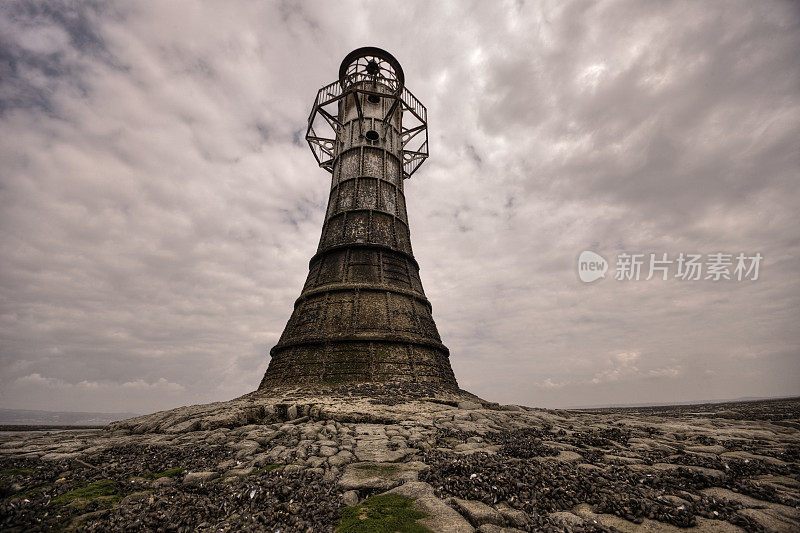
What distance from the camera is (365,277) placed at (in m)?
14.9

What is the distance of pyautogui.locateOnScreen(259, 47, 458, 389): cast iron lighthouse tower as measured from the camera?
12922mm

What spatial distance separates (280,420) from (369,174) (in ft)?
42.2

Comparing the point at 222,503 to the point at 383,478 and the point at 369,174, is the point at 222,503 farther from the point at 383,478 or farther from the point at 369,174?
the point at 369,174

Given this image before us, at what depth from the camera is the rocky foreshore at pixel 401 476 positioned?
4.19 m

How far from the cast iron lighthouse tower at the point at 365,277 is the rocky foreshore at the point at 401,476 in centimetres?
344

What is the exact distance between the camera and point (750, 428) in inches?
369

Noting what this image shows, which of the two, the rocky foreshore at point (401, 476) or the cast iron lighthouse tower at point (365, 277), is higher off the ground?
the cast iron lighthouse tower at point (365, 277)

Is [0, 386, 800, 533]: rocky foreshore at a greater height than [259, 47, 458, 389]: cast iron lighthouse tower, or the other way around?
[259, 47, 458, 389]: cast iron lighthouse tower

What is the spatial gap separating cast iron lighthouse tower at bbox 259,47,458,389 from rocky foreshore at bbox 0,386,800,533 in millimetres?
3438

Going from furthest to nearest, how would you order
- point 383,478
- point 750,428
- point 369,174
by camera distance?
point 369,174 → point 750,428 → point 383,478

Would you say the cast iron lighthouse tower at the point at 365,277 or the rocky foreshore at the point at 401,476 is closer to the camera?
the rocky foreshore at the point at 401,476

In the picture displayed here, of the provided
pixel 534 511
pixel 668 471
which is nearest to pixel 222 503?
pixel 534 511

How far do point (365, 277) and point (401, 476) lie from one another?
10041mm

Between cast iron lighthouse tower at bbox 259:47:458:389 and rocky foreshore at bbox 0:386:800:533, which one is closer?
rocky foreshore at bbox 0:386:800:533
